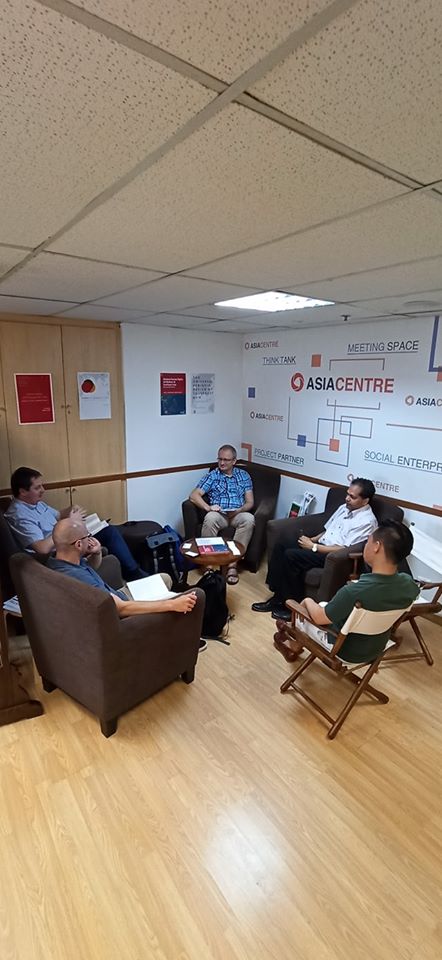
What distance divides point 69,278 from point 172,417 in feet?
8.35

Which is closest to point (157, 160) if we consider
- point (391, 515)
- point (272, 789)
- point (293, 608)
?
point (293, 608)

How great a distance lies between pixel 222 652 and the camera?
3057 mm

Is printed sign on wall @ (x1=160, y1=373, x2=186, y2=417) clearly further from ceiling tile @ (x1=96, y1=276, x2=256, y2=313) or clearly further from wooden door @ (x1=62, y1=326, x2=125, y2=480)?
ceiling tile @ (x1=96, y1=276, x2=256, y2=313)

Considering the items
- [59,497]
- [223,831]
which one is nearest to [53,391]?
[59,497]

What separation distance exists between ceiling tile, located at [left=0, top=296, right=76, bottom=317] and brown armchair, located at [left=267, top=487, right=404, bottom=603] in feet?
7.97

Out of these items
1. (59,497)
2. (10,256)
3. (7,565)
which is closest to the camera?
(10,256)

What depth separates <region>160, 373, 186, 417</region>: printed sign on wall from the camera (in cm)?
455

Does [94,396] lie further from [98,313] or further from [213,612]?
[213,612]

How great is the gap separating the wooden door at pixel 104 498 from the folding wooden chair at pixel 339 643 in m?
2.27

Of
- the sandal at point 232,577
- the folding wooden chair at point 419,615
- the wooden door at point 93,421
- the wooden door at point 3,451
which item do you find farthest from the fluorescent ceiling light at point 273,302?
the sandal at point 232,577

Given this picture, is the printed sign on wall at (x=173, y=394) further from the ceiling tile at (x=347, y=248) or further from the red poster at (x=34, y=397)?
the ceiling tile at (x=347, y=248)

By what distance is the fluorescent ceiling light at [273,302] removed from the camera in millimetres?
2643

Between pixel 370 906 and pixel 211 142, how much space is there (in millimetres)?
2373

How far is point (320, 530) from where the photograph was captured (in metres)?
4.09
